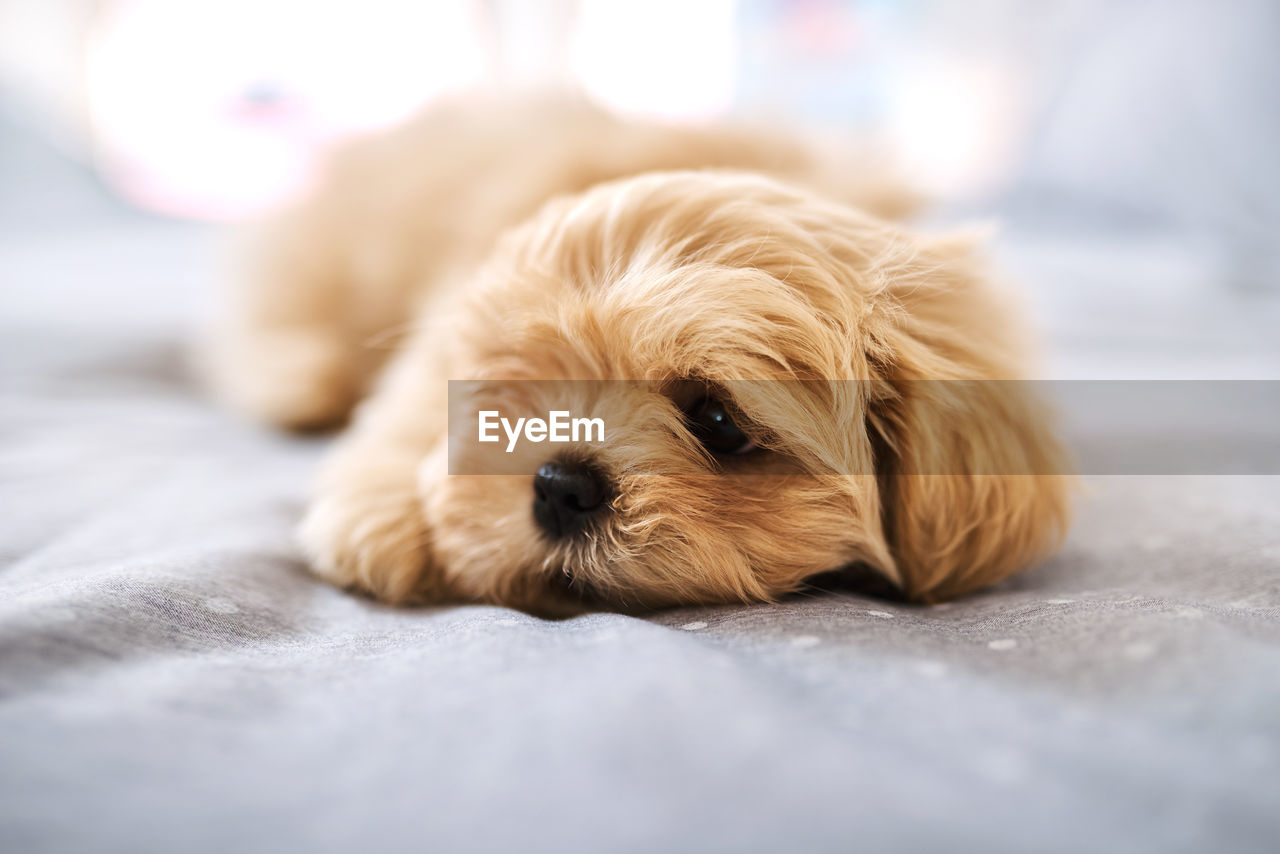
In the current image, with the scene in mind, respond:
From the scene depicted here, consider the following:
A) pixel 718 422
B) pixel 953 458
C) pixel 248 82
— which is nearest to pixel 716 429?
pixel 718 422

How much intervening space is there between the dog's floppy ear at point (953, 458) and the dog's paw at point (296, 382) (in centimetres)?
138

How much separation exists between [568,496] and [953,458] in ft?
1.77

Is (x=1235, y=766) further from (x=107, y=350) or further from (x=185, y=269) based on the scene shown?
(x=185, y=269)

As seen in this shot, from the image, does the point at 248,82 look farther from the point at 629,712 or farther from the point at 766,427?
the point at 629,712

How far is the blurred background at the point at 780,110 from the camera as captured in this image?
2.52 m

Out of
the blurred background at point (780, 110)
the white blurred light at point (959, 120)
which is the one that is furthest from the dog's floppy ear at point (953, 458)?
the white blurred light at point (959, 120)

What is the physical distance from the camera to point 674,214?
1.20 m

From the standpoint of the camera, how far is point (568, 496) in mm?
1145

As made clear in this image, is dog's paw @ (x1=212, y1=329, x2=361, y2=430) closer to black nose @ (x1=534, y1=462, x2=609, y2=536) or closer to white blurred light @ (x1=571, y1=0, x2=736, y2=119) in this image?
black nose @ (x1=534, y1=462, x2=609, y2=536)

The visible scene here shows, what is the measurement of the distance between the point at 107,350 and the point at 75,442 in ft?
2.29

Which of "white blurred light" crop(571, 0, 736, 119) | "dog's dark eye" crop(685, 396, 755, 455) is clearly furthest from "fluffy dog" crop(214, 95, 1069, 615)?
"white blurred light" crop(571, 0, 736, 119)

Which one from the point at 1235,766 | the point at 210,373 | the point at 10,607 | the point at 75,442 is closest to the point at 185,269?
the point at 210,373

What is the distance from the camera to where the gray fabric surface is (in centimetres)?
55

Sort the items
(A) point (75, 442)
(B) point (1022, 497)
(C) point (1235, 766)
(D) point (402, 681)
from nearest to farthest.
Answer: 1. (C) point (1235, 766)
2. (D) point (402, 681)
3. (B) point (1022, 497)
4. (A) point (75, 442)
